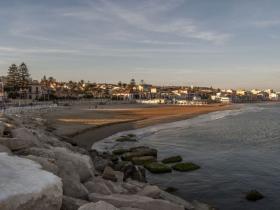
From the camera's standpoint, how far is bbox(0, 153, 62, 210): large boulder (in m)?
7.12

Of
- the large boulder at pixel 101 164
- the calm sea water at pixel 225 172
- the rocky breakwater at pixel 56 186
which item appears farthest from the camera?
the calm sea water at pixel 225 172

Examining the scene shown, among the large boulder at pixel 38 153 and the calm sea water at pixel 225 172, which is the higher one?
the large boulder at pixel 38 153

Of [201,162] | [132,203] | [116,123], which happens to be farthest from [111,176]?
[116,123]

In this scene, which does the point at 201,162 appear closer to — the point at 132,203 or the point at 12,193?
the point at 132,203

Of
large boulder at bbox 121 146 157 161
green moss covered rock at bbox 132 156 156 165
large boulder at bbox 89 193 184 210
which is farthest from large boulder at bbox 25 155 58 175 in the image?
large boulder at bbox 121 146 157 161

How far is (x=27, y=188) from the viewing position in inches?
295

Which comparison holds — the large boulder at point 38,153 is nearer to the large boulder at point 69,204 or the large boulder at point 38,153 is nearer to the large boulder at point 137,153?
the large boulder at point 69,204

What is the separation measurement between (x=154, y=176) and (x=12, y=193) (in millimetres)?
15454

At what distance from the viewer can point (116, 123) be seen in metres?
58.5

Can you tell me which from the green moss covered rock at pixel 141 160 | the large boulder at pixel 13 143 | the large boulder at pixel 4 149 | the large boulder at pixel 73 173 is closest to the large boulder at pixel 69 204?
the large boulder at pixel 73 173

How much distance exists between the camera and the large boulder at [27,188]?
280 inches

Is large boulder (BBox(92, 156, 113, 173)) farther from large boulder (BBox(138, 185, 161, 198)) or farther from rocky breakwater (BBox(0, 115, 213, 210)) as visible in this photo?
large boulder (BBox(138, 185, 161, 198))

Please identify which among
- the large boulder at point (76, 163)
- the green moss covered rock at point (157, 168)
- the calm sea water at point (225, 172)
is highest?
the large boulder at point (76, 163)

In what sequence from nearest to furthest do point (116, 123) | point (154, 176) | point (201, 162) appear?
point (154, 176) < point (201, 162) < point (116, 123)
